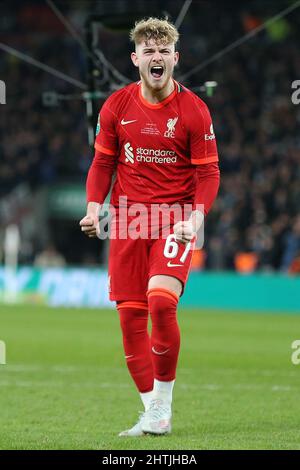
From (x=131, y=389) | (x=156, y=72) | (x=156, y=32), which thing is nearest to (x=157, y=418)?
(x=156, y=72)

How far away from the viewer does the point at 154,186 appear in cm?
738

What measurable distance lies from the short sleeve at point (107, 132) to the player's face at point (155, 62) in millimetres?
342

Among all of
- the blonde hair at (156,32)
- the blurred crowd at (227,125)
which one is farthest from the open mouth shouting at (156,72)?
the blurred crowd at (227,125)

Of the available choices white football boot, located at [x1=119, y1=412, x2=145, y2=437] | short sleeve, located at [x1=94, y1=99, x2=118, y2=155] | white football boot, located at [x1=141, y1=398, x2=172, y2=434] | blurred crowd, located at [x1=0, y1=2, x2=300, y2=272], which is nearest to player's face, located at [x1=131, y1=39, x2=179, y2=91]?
short sleeve, located at [x1=94, y1=99, x2=118, y2=155]

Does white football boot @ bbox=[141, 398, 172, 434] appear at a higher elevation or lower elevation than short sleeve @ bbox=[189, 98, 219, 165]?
lower

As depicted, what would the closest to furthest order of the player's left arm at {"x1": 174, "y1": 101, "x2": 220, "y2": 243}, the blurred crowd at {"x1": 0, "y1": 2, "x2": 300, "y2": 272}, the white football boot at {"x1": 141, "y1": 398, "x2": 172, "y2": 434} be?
the white football boot at {"x1": 141, "y1": 398, "x2": 172, "y2": 434} → the player's left arm at {"x1": 174, "y1": 101, "x2": 220, "y2": 243} → the blurred crowd at {"x1": 0, "y1": 2, "x2": 300, "y2": 272}

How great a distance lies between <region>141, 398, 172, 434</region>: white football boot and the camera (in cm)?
712

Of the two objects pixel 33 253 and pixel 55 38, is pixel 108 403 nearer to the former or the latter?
pixel 33 253

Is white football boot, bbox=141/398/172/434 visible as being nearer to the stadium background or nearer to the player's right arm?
the stadium background

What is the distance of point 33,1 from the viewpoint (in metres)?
30.2

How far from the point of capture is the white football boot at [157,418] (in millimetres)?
7121

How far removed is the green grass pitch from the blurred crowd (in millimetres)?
5479

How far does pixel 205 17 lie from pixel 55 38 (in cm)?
468

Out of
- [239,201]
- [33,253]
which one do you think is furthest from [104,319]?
[33,253]
